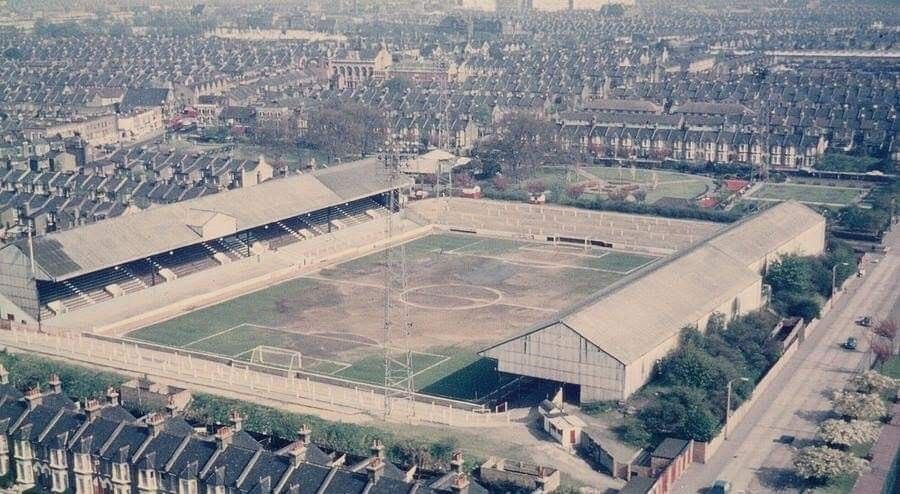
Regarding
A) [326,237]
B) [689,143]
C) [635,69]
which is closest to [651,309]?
[326,237]

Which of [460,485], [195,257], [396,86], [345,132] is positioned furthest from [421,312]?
[396,86]

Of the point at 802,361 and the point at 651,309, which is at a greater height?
the point at 651,309

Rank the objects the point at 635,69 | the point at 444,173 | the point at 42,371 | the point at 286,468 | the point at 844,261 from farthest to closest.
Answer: the point at 635,69 < the point at 444,173 < the point at 844,261 < the point at 42,371 < the point at 286,468

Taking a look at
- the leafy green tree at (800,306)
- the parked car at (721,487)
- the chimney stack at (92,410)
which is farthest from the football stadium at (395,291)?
the chimney stack at (92,410)

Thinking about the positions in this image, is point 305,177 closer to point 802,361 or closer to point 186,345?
point 186,345

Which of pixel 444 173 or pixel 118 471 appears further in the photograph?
pixel 444 173

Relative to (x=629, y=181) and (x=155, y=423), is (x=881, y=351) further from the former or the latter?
(x=629, y=181)
